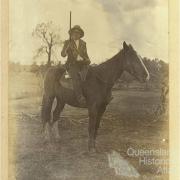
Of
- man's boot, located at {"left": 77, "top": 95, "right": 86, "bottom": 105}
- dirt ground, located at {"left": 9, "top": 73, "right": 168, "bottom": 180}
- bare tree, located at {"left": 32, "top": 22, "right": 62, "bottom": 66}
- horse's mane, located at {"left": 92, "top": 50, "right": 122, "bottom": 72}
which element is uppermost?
bare tree, located at {"left": 32, "top": 22, "right": 62, "bottom": 66}

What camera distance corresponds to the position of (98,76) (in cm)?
110

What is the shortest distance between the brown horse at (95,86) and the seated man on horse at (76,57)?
0.04 feet

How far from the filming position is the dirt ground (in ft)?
3.50

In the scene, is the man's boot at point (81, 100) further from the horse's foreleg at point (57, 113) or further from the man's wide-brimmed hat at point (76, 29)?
the man's wide-brimmed hat at point (76, 29)

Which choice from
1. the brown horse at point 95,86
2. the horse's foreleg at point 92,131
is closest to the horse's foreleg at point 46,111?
the brown horse at point 95,86

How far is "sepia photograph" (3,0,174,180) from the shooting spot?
1071 millimetres

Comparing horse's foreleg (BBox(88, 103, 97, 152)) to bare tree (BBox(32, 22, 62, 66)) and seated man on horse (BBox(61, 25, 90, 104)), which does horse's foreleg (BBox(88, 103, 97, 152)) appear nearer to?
seated man on horse (BBox(61, 25, 90, 104))

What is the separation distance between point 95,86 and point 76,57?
3.5 inches

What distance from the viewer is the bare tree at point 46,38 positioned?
108 cm

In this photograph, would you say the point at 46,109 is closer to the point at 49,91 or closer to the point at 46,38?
the point at 49,91

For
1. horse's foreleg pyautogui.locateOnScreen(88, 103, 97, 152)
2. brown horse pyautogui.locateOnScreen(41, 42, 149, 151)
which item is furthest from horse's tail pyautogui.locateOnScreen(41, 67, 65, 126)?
horse's foreleg pyautogui.locateOnScreen(88, 103, 97, 152)

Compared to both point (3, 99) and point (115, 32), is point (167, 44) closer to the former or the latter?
point (115, 32)

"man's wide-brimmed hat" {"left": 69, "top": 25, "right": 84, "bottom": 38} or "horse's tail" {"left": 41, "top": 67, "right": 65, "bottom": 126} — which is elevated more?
"man's wide-brimmed hat" {"left": 69, "top": 25, "right": 84, "bottom": 38}

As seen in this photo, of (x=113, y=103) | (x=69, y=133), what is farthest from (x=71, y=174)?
(x=113, y=103)
